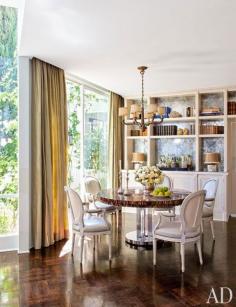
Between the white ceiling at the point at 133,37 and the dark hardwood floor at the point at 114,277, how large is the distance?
271 cm

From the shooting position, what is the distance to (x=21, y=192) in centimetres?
436

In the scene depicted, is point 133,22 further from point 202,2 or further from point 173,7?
point 202,2

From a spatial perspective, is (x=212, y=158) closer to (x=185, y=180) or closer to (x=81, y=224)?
(x=185, y=180)

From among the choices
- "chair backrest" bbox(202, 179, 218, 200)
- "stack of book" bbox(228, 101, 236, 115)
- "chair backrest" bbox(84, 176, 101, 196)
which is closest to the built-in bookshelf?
"stack of book" bbox(228, 101, 236, 115)

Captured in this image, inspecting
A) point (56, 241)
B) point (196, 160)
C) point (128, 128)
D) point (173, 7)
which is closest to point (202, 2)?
point (173, 7)

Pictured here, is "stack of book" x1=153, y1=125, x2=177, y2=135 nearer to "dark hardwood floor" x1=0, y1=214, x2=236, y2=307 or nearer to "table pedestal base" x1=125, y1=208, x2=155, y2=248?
"table pedestal base" x1=125, y1=208, x2=155, y2=248

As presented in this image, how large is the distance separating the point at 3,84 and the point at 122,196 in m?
2.32

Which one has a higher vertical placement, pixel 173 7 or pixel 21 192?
pixel 173 7

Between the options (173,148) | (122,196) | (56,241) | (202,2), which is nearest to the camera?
(202,2)

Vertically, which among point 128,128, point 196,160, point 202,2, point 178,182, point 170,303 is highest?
point 202,2

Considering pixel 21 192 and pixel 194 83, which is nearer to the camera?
pixel 21 192

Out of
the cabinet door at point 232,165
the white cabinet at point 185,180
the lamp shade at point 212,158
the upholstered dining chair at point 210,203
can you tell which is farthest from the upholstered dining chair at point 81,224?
the cabinet door at point 232,165

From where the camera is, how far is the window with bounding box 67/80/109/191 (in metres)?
5.82

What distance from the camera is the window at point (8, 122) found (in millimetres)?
4449
